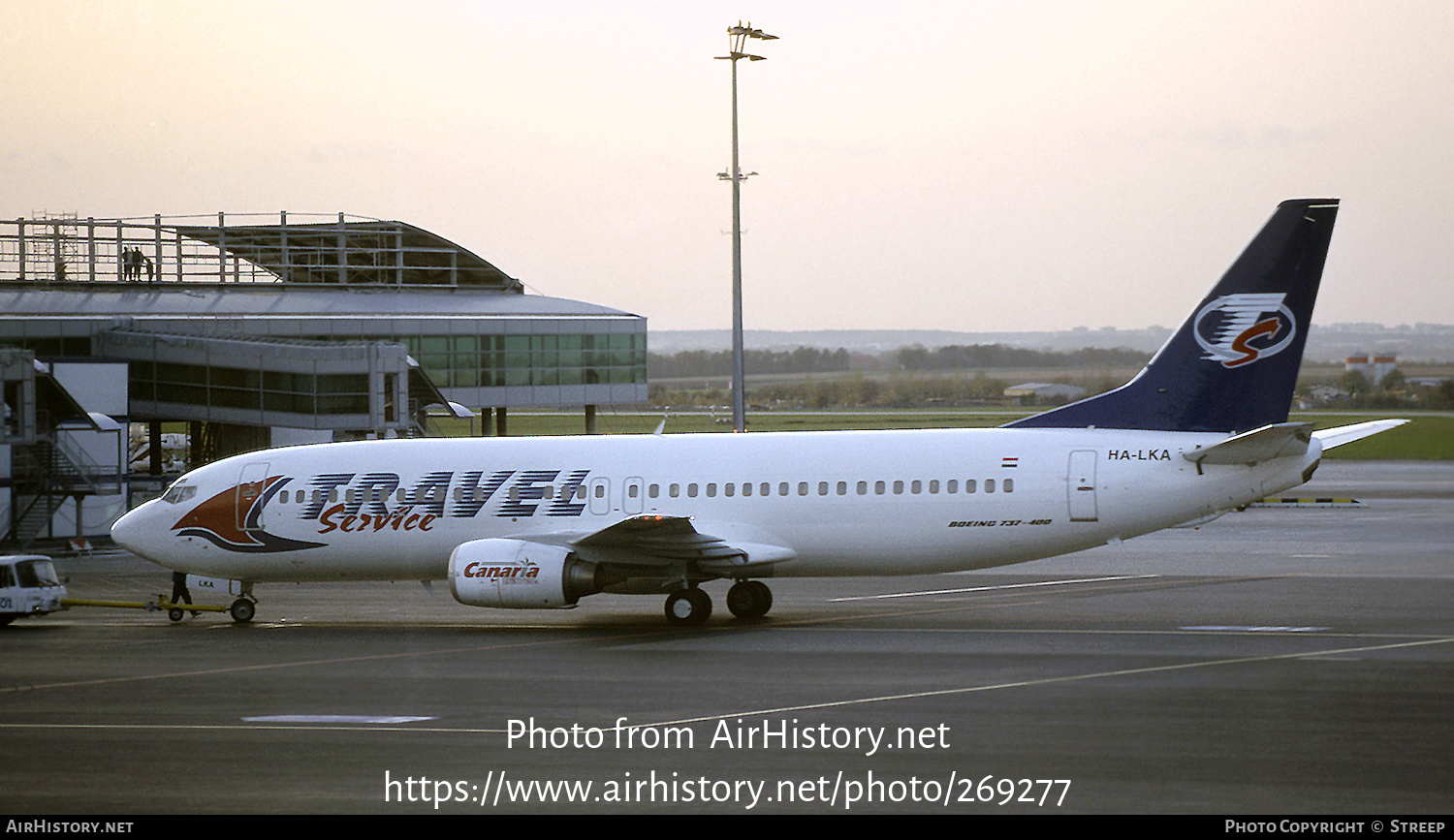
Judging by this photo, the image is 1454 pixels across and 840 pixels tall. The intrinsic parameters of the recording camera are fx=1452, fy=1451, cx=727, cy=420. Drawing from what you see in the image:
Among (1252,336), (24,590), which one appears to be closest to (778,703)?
(1252,336)

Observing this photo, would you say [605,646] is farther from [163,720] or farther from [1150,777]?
[1150,777]

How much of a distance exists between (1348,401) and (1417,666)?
189 feet

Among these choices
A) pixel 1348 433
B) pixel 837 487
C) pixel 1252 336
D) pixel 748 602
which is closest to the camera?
pixel 1252 336

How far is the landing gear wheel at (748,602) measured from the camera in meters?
25.1

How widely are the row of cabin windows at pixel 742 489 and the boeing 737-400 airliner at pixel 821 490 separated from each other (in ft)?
0.11

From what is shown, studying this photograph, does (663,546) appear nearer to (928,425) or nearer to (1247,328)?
(1247,328)

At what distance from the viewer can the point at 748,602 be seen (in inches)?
990

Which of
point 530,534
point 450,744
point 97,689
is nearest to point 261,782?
point 450,744

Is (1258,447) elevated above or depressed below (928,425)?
above

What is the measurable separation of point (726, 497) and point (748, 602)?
1914 millimetres

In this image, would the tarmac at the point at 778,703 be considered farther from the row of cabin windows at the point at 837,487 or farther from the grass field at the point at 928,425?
the grass field at the point at 928,425

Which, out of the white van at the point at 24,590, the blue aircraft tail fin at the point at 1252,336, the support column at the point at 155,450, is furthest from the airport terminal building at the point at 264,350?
the blue aircraft tail fin at the point at 1252,336

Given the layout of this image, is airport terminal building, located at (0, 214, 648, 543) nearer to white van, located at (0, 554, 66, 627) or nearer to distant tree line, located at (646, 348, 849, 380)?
white van, located at (0, 554, 66, 627)

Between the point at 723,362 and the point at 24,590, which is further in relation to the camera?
the point at 723,362
